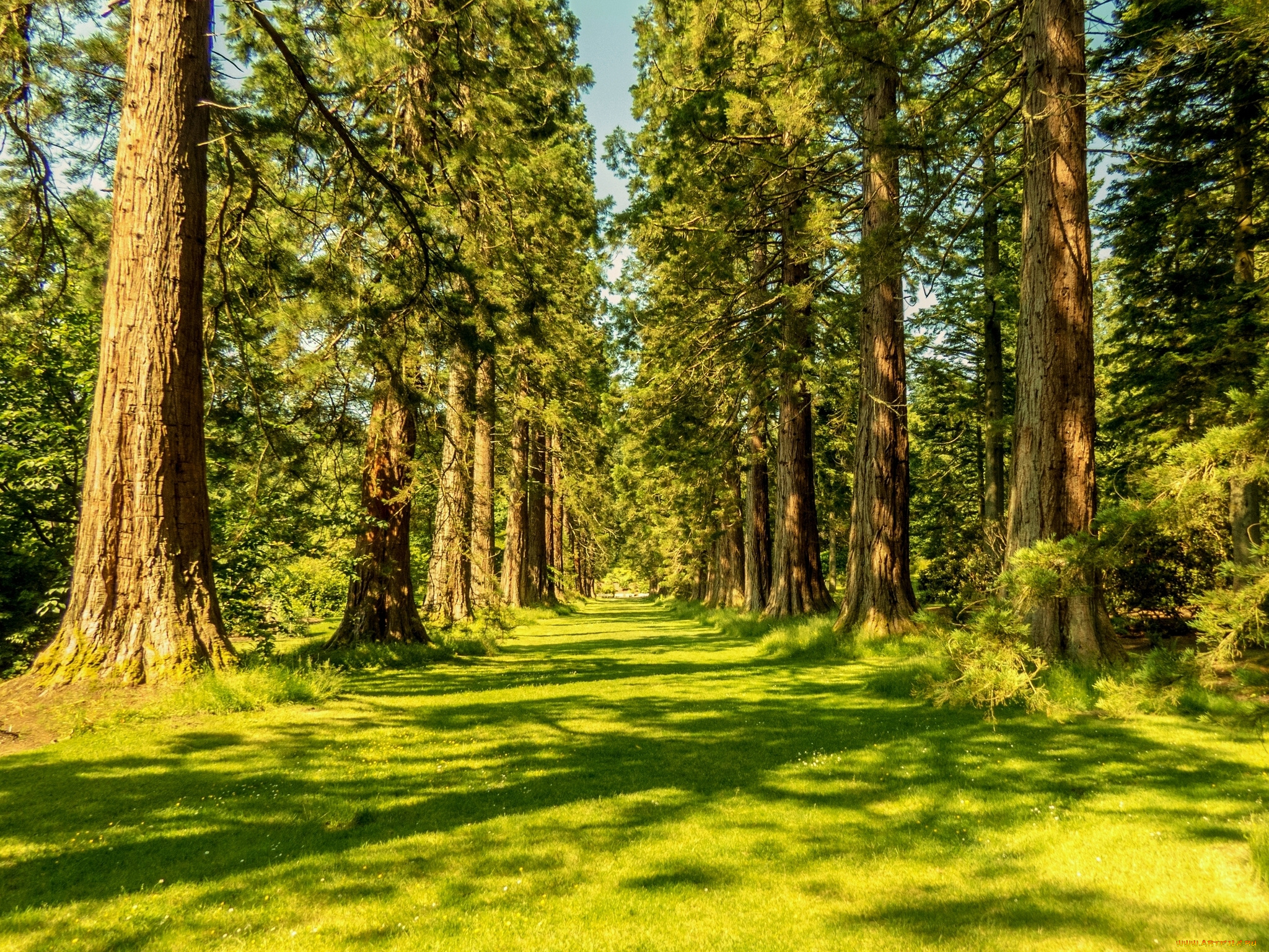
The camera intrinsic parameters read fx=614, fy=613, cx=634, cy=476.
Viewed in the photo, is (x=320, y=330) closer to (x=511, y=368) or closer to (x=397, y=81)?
(x=397, y=81)

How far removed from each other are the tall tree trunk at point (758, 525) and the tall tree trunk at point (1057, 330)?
11.7m

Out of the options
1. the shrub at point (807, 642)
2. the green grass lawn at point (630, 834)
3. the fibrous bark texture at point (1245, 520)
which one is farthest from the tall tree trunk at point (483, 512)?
the fibrous bark texture at point (1245, 520)

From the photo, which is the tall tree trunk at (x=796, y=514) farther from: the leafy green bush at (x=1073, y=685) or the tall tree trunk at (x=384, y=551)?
the tall tree trunk at (x=384, y=551)

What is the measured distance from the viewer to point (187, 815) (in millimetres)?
4047

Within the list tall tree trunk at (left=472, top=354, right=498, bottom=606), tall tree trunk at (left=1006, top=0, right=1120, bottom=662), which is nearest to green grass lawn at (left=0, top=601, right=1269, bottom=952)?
tall tree trunk at (left=1006, top=0, right=1120, bottom=662)

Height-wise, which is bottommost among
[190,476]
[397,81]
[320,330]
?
[190,476]

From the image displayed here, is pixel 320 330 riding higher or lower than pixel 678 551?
higher

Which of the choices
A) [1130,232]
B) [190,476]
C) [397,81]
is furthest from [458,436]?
[1130,232]

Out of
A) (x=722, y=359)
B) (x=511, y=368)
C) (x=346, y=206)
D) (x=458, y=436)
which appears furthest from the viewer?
(x=511, y=368)

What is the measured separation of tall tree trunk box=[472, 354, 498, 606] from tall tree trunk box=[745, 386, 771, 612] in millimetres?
8060

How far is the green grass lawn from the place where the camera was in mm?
2965

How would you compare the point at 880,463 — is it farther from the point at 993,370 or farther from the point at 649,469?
the point at 993,370

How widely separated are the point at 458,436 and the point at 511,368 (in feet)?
29.7

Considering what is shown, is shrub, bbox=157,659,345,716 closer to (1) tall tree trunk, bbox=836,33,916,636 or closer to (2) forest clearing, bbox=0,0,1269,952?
(2) forest clearing, bbox=0,0,1269,952
